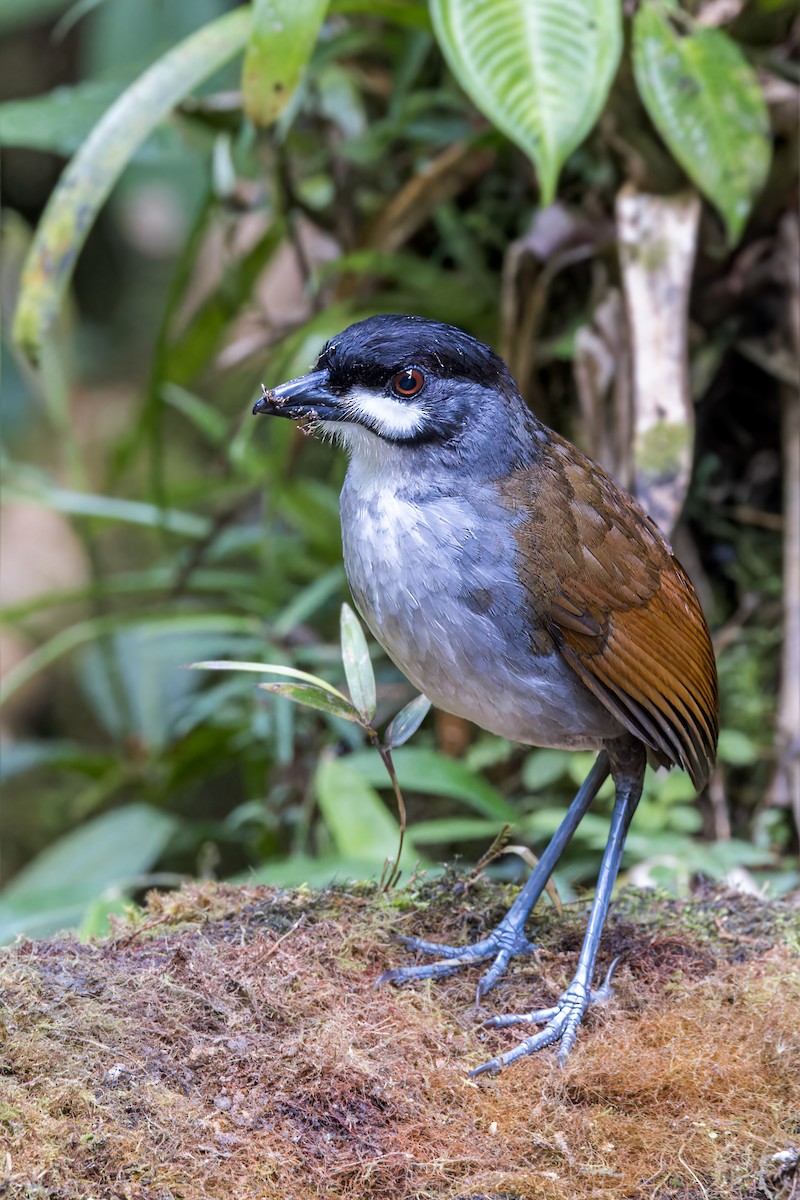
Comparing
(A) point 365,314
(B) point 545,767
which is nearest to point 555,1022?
(B) point 545,767

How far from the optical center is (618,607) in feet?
7.64

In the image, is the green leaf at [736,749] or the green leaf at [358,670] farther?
the green leaf at [736,749]

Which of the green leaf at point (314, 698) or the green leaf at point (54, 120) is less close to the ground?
the green leaf at point (54, 120)

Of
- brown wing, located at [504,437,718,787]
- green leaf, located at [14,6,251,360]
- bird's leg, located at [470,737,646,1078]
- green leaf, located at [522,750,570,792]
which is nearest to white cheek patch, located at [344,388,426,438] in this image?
brown wing, located at [504,437,718,787]

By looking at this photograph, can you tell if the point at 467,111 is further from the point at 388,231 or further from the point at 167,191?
the point at 167,191

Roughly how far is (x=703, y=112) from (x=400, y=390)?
179 cm

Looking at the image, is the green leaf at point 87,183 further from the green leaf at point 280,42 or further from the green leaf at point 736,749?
the green leaf at point 736,749

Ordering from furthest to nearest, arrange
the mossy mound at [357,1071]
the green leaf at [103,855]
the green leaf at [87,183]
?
the green leaf at [103,855]
the green leaf at [87,183]
the mossy mound at [357,1071]

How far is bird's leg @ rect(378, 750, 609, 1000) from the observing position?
7.61ft

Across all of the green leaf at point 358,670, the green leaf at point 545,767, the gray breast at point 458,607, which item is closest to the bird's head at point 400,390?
the gray breast at point 458,607

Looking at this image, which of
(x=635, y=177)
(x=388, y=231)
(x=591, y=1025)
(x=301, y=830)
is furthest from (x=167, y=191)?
(x=591, y=1025)

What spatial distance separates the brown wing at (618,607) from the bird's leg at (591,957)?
0.22ft

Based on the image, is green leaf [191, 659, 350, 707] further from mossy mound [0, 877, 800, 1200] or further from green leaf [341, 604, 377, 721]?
mossy mound [0, 877, 800, 1200]

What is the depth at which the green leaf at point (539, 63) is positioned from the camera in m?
3.14
